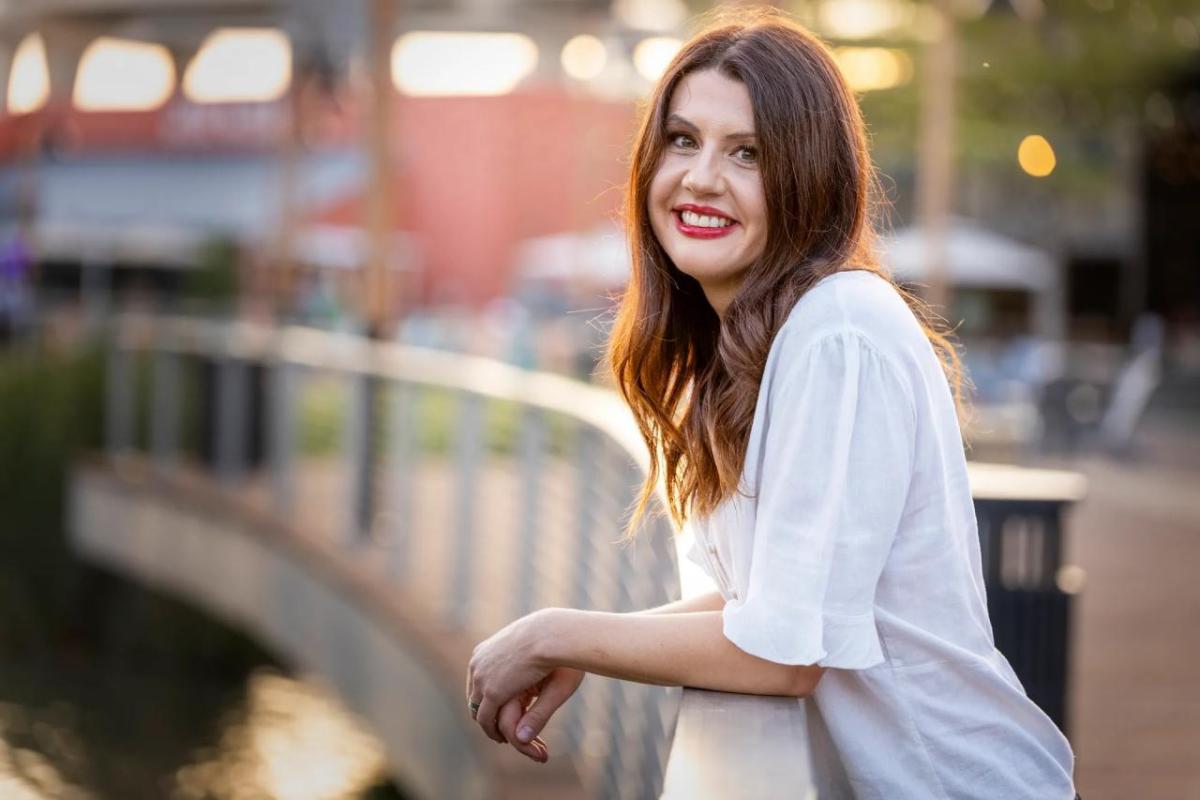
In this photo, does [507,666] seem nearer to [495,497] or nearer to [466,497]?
[466,497]

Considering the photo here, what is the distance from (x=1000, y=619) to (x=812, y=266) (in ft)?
7.23

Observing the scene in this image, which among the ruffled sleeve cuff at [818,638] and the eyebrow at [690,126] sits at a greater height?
the eyebrow at [690,126]

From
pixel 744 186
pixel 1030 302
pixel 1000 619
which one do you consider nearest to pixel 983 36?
pixel 1000 619

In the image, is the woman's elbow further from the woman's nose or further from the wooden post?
the wooden post

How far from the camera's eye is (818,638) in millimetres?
1691

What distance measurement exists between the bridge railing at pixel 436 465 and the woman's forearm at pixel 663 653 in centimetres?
103

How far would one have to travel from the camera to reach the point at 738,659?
1.79 meters

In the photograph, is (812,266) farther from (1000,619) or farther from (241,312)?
(241,312)

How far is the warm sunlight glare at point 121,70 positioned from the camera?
530 inches

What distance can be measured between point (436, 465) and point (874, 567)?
7.89m

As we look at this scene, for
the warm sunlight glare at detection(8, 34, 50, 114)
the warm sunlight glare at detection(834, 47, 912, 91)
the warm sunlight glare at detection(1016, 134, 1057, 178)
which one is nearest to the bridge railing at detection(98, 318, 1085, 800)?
the warm sunlight glare at detection(8, 34, 50, 114)

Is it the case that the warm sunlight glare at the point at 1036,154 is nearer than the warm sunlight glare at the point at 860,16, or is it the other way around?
the warm sunlight glare at the point at 860,16

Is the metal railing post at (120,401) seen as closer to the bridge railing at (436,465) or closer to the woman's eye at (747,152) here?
the bridge railing at (436,465)

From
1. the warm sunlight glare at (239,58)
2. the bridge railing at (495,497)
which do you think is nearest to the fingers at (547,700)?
the bridge railing at (495,497)
